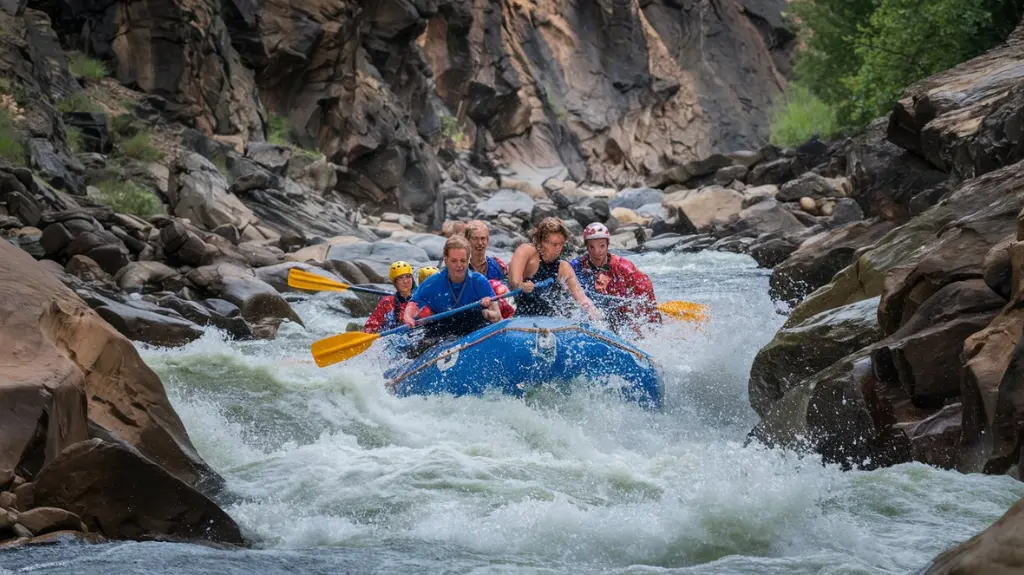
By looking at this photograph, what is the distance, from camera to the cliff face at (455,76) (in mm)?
18906

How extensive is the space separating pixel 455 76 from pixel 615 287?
25.8m

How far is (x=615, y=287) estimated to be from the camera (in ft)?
24.0

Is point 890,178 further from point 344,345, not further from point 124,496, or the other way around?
point 124,496

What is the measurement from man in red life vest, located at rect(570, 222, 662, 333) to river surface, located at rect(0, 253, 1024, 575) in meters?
1.01

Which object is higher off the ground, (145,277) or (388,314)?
(145,277)

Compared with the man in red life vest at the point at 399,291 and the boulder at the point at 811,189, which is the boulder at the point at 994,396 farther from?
the boulder at the point at 811,189

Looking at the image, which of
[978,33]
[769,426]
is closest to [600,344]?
[769,426]

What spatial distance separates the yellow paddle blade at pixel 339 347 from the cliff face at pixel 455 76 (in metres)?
12.8

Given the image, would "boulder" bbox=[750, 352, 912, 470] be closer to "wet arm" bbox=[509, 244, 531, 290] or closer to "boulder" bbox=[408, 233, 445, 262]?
"wet arm" bbox=[509, 244, 531, 290]

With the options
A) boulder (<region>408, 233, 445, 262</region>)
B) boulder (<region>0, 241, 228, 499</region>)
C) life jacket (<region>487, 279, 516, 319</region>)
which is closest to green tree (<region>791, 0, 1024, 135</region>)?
boulder (<region>408, 233, 445, 262</region>)

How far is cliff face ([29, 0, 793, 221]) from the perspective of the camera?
18.9m

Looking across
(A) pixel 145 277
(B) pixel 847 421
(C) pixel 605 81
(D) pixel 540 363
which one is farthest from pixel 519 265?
(C) pixel 605 81

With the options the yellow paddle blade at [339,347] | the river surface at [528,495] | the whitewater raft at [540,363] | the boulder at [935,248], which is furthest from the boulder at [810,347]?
the yellow paddle blade at [339,347]

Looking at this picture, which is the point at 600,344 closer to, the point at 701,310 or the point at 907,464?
the point at 701,310
